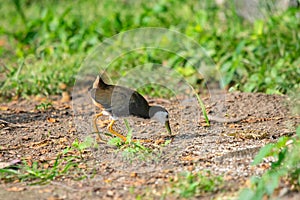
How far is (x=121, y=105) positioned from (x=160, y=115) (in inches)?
12.2

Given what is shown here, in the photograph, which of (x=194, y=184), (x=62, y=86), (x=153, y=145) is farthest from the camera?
(x=62, y=86)

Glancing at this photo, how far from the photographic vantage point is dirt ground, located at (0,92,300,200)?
4.00 metres

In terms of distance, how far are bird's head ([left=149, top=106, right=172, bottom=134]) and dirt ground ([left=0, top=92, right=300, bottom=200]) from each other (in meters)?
0.10

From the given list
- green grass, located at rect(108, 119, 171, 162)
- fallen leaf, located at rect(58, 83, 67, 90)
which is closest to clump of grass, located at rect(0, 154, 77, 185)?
green grass, located at rect(108, 119, 171, 162)

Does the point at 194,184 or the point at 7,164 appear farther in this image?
the point at 7,164

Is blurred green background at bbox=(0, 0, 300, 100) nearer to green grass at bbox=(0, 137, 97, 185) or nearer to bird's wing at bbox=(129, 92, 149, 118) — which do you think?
bird's wing at bbox=(129, 92, 149, 118)

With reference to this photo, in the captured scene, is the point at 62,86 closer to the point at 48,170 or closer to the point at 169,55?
the point at 169,55

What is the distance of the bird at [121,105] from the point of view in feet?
16.2

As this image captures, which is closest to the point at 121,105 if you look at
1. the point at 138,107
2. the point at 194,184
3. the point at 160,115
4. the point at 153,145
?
the point at 138,107

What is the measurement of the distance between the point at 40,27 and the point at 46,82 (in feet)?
4.91

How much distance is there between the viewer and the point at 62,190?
4.01m

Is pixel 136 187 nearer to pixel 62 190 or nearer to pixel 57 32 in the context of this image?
pixel 62 190

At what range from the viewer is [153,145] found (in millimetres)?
4750

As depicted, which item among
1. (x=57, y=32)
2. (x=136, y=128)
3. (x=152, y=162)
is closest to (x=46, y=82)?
(x=57, y=32)
